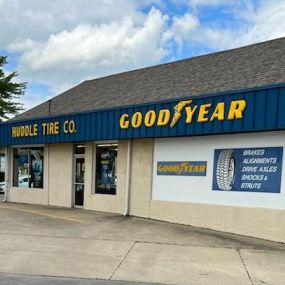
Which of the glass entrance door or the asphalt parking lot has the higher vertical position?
the glass entrance door

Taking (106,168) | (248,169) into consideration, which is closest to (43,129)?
(106,168)

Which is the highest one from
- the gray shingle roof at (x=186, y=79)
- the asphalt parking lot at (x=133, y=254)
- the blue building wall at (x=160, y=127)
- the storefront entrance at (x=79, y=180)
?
the gray shingle roof at (x=186, y=79)

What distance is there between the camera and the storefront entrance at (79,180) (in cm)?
1739

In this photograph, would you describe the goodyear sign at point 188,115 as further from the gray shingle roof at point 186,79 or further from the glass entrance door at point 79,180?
the glass entrance door at point 79,180

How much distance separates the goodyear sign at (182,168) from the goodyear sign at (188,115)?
4.08 feet

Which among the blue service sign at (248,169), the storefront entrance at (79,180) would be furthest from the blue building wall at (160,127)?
the storefront entrance at (79,180)

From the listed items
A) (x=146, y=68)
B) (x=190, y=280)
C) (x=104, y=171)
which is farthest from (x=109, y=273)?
(x=146, y=68)

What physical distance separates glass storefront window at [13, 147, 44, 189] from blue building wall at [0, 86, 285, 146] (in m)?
0.79

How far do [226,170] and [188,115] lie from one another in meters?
1.79

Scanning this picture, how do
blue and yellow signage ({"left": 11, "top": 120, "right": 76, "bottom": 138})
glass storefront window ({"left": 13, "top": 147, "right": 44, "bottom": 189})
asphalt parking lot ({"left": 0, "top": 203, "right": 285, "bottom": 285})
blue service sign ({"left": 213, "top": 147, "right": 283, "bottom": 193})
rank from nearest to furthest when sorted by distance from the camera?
asphalt parking lot ({"left": 0, "top": 203, "right": 285, "bottom": 285})
blue service sign ({"left": 213, "top": 147, "right": 283, "bottom": 193})
blue and yellow signage ({"left": 11, "top": 120, "right": 76, "bottom": 138})
glass storefront window ({"left": 13, "top": 147, "right": 44, "bottom": 189})

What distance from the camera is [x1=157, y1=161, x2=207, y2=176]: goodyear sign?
1295 cm

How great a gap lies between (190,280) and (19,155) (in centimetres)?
1477

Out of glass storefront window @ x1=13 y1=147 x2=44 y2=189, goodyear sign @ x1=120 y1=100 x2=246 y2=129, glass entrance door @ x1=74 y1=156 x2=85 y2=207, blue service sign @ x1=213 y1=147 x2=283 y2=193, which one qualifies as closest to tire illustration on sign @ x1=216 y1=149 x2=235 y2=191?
blue service sign @ x1=213 y1=147 x2=283 y2=193

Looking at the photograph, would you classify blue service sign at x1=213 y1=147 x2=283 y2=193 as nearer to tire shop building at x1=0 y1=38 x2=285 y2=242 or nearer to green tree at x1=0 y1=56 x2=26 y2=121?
tire shop building at x1=0 y1=38 x2=285 y2=242
